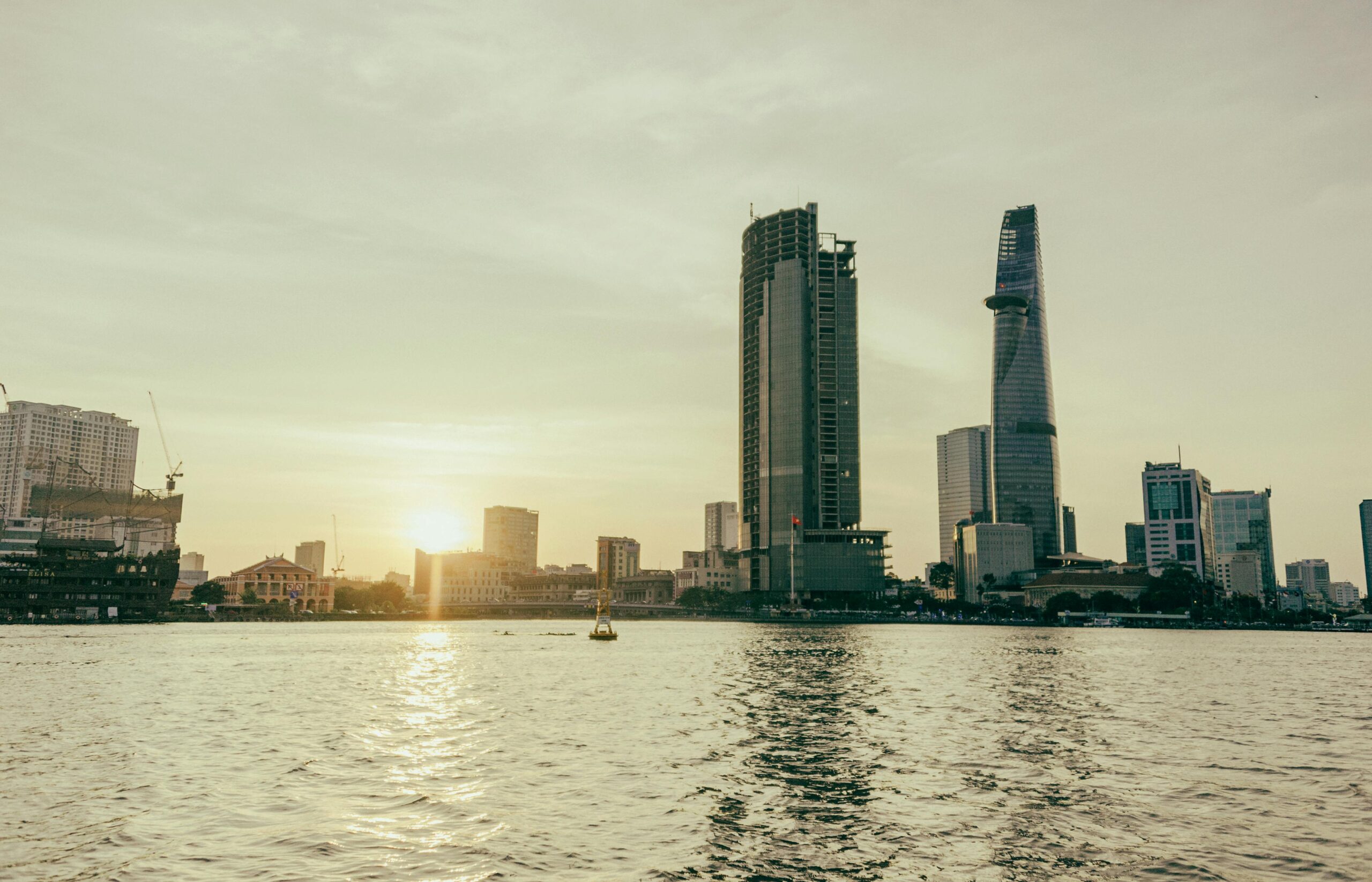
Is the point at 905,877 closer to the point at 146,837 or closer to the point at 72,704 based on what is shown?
the point at 146,837

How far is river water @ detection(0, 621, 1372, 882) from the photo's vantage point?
2909 cm

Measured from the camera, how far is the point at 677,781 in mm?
40719

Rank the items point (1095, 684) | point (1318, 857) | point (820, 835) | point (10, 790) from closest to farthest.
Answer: point (1318, 857), point (820, 835), point (10, 790), point (1095, 684)

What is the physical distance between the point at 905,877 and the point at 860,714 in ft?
125

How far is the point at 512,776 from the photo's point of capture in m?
41.8

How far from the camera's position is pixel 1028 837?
104ft

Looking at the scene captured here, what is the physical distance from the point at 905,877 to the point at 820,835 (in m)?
5.13

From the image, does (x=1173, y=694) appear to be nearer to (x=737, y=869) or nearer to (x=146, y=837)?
(x=737, y=869)

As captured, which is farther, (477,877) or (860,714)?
(860,714)

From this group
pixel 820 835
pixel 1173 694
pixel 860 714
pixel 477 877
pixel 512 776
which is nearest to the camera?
pixel 477 877

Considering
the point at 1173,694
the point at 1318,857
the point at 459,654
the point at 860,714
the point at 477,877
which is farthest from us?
the point at 459,654

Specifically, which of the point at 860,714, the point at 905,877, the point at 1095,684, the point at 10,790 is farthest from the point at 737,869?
the point at 1095,684

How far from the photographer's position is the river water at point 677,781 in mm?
29094

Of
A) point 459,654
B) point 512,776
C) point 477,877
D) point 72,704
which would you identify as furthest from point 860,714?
point 459,654
